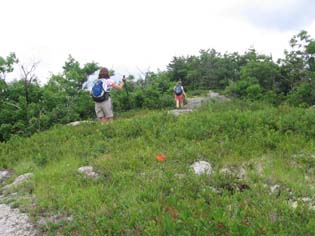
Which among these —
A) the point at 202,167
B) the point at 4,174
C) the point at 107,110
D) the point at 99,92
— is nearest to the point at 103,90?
the point at 99,92

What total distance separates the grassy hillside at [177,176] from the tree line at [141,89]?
4.21 metres

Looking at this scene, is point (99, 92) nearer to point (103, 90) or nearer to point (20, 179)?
point (103, 90)

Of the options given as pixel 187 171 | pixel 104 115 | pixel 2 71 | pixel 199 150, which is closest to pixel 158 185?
pixel 187 171

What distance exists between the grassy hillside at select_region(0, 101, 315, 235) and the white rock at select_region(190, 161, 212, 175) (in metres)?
0.14

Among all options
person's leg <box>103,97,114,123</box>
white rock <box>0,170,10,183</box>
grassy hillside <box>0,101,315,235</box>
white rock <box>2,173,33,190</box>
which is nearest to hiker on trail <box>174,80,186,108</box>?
person's leg <box>103,97,114,123</box>

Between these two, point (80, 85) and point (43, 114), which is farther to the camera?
point (80, 85)

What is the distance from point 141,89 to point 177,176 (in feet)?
51.8

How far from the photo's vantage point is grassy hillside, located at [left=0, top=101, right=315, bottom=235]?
16.7ft

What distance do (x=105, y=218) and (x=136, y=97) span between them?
52.2 feet

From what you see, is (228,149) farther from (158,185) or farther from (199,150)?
(158,185)

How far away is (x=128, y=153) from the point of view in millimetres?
8922

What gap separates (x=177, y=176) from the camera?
273 inches

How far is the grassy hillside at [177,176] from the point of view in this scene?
5082mm

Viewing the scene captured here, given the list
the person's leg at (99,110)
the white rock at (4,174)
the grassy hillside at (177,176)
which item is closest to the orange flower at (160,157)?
the grassy hillside at (177,176)
